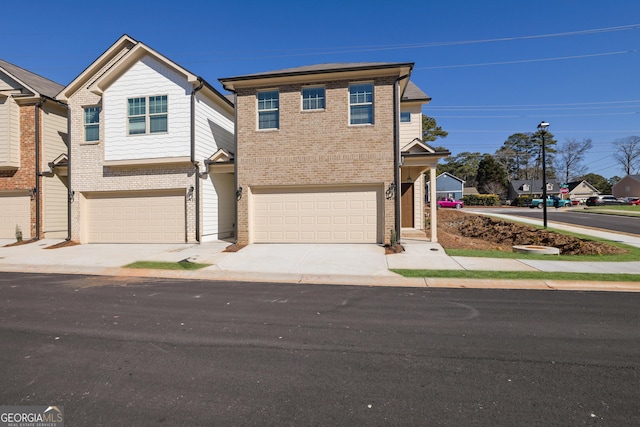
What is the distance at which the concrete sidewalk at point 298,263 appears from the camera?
8305 millimetres

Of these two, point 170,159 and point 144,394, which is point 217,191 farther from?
point 144,394

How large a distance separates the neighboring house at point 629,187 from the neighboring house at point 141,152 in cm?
8799

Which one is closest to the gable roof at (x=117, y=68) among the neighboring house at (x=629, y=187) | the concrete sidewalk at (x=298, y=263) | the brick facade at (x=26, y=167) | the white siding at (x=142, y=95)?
the white siding at (x=142, y=95)

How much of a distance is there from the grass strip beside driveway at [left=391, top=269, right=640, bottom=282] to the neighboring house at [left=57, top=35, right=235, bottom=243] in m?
9.74

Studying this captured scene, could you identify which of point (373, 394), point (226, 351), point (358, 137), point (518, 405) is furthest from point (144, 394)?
point (358, 137)

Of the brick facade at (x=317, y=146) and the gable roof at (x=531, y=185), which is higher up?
the gable roof at (x=531, y=185)

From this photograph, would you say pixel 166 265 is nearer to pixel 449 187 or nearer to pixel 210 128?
pixel 210 128

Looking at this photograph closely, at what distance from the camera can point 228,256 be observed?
11.2m

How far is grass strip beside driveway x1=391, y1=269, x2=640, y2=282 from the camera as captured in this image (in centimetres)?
774

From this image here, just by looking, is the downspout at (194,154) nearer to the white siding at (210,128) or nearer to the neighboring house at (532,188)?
the white siding at (210,128)

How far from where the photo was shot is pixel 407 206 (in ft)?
56.7

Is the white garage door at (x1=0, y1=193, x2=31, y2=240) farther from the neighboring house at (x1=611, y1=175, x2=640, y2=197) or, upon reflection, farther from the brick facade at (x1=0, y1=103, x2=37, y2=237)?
the neighboring house at (x1=611, y1=175, x2=640, y2=197)

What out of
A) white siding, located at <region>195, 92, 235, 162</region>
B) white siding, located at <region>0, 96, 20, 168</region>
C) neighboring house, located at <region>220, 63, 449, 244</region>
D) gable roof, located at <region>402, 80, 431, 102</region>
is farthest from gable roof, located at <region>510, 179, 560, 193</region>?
white siding, located at <region>0, 96, 20, 168</region>

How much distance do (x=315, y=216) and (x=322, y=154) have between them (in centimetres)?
252
